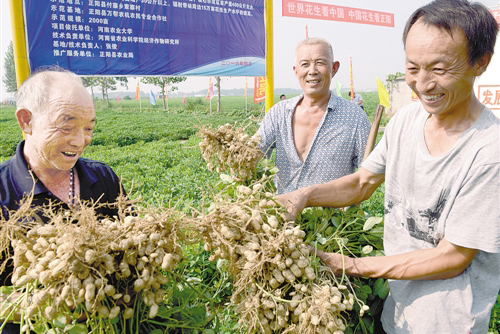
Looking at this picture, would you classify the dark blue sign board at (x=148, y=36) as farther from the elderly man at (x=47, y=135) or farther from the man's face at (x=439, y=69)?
the man's face at (x=439, y=69)

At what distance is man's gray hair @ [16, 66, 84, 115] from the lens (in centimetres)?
130

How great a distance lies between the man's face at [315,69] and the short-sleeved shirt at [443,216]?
103 centimetres

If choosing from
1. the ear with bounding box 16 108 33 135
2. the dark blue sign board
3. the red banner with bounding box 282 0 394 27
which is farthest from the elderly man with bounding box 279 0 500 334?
the red banner with bounding box 282 0 394 27

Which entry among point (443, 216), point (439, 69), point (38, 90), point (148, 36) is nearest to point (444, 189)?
point (443, 216)

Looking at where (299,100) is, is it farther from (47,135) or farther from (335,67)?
(47,135)

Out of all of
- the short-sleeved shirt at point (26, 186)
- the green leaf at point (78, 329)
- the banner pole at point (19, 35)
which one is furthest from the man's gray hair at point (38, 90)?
the banner pole at point (19, 35)

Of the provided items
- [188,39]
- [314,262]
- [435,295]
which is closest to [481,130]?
[435,295]

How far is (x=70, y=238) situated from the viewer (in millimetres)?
883

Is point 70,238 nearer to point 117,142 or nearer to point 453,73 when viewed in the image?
point 453,73

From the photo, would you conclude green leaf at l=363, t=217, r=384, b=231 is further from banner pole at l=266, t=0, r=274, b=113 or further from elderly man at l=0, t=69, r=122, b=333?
banner pole at l=266, t=0, r=274, b=113

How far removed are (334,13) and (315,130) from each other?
6209mm

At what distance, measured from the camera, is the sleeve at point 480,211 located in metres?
1.04

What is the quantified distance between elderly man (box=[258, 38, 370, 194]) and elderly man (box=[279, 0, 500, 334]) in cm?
97

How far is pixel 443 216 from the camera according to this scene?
3.79 feet
